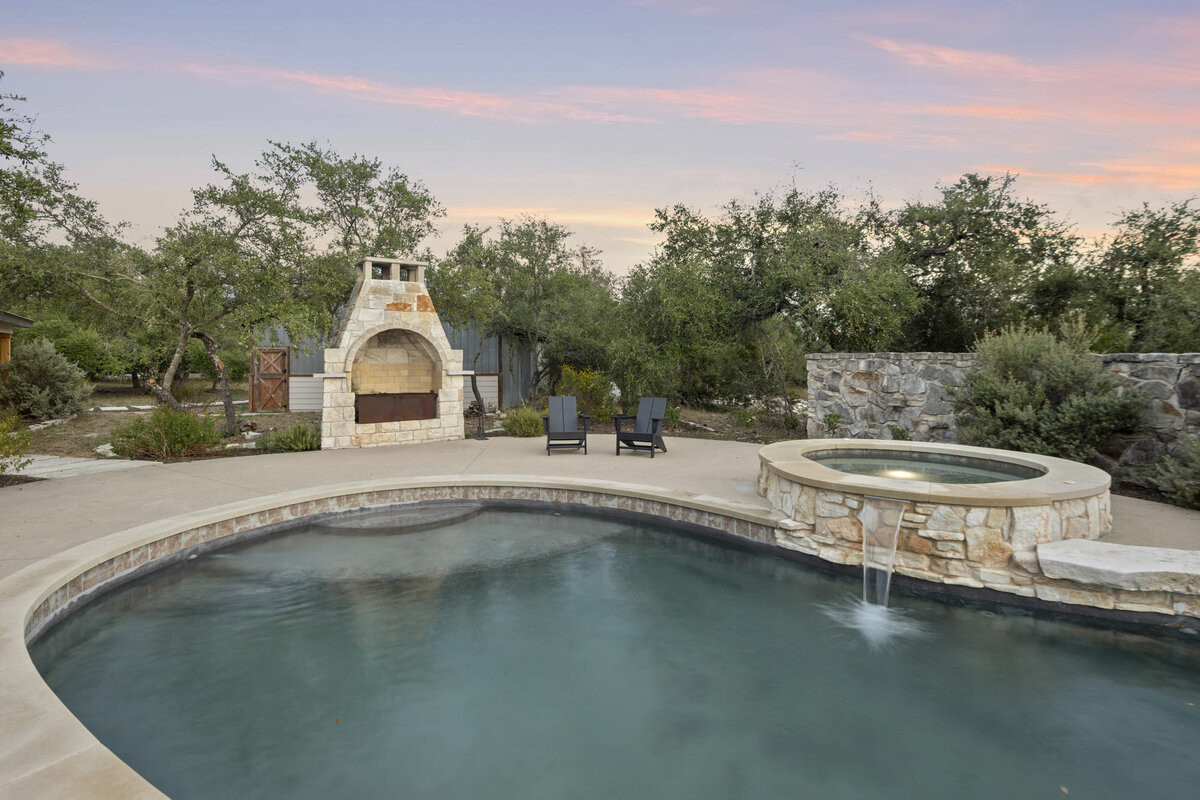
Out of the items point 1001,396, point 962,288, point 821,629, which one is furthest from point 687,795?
point 962,288

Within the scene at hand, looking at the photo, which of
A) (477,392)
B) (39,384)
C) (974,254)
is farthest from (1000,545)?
(39,384)

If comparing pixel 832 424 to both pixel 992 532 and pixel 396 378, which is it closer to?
pixel 992 532

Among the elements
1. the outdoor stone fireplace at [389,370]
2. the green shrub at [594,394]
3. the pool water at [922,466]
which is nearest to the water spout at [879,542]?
the pool water at [922,466]

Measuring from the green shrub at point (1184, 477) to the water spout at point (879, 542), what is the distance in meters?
3.27

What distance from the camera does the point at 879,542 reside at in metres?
4.32

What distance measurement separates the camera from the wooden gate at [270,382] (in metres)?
15.2

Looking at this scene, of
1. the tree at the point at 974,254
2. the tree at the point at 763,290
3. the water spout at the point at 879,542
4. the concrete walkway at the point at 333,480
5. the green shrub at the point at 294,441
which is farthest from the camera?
the tree at the point at 974,254

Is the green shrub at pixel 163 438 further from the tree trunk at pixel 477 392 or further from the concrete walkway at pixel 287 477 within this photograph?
the tree trunk at pixel 477 392

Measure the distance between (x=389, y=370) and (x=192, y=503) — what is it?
4.92 m

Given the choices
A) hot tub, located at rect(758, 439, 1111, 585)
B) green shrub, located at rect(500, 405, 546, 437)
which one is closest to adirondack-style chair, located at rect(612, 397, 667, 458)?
green shrub, located at rect(500, 405, 546, 437)

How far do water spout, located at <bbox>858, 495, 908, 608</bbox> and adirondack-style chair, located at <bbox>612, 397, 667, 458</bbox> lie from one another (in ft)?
12.9

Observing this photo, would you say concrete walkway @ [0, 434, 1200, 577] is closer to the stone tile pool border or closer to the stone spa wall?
the stone tile pool border

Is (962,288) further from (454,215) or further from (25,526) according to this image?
(25,526)

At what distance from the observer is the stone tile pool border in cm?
184
